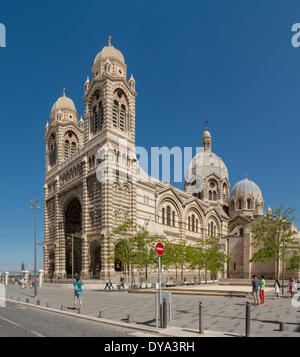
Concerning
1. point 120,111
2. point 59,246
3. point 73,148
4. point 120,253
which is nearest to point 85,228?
point 120,253

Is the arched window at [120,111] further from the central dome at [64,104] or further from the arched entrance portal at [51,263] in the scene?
the arched entrance portal at [51,263]

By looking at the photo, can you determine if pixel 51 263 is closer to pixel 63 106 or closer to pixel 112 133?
pixel 112 133

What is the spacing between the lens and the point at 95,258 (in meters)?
45.2

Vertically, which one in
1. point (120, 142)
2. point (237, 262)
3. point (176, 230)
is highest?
point (120, 142)

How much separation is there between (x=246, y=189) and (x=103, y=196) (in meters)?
47.0

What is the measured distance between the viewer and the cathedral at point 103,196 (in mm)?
43031

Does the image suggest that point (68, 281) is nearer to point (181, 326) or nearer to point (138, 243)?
point (138, 243)

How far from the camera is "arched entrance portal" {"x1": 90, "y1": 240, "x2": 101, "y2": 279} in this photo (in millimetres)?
43597

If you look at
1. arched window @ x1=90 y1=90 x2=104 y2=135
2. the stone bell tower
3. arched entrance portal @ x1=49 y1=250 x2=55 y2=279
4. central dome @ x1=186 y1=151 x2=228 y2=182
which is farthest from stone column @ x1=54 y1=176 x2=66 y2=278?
central dome @ x1=186 y1=151 x2=228 y2=182

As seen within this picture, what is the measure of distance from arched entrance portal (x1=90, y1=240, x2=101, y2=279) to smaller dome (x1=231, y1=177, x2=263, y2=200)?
4395cm

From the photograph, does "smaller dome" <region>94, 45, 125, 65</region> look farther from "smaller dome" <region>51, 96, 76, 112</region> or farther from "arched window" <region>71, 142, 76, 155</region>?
"arched window" <region>71, 142, 76, 155</region>
